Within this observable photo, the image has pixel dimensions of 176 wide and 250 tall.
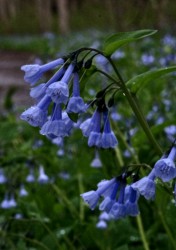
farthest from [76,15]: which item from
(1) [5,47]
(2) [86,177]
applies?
(2) [86,177]

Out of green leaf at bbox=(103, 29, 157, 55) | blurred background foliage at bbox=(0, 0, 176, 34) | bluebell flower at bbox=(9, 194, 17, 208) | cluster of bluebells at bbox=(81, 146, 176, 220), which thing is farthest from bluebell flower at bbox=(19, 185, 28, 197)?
blurred background foliage at bbox=(0, 0, 176, 34)

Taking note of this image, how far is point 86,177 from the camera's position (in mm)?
2693

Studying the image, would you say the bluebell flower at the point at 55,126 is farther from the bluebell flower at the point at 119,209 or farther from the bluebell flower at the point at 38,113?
the bluebell flower at the point at 119,209

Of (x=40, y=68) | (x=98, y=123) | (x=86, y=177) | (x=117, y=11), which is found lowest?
(x=86, y=177)

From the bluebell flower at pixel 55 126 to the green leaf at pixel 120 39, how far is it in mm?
178

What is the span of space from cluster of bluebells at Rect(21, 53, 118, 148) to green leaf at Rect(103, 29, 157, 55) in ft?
0.28

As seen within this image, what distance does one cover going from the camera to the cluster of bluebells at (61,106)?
1.20 meters

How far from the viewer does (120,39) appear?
133 centimetres

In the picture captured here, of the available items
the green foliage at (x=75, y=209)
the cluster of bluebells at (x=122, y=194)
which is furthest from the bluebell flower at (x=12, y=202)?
the cluster of bluebells at (x=122, y=194)

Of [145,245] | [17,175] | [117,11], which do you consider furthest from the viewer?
[117,11]

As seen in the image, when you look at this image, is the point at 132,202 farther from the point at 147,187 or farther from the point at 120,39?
the point at 120,39

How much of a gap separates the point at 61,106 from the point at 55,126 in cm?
7

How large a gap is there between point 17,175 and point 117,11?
6.24 meters

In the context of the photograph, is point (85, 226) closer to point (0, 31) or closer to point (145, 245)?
point (145, 245)
